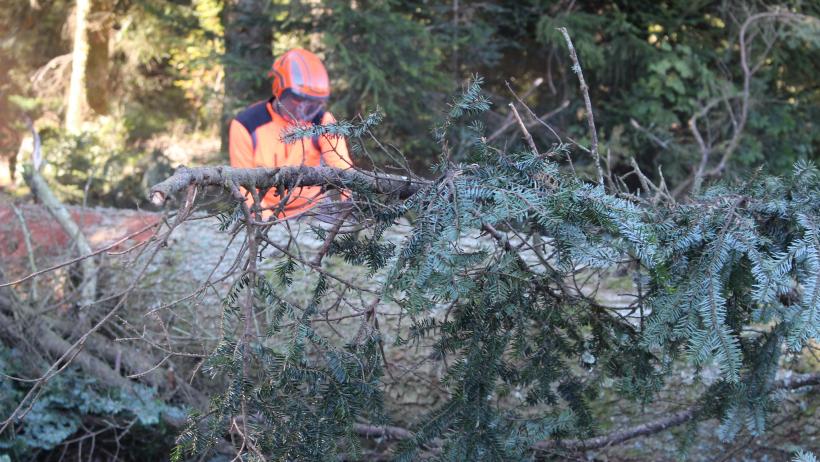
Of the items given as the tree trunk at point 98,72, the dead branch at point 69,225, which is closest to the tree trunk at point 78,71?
the tree trunk at point 98,72

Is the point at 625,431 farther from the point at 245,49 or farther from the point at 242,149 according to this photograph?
the point at 245,49

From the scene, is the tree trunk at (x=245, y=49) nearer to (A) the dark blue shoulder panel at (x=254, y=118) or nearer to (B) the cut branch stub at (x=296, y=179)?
(A) the dark blue shoulder panel at (x=254, y=118)

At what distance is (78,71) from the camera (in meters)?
12.3

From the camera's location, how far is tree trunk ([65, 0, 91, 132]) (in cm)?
1202

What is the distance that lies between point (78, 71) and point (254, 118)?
26.9 ft

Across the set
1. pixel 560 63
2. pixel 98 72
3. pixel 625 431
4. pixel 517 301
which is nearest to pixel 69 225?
pixel 517 301

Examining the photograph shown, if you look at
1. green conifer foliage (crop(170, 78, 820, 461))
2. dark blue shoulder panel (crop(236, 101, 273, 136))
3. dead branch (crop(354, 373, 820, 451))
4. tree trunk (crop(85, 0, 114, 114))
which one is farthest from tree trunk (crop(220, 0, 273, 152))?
green conifer foliage (crop(170, 78, 820, 461))

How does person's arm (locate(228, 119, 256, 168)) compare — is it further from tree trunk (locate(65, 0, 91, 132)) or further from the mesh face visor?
tree trunk (locate(65, 0, 91, 132))

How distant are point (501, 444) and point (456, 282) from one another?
3.69 feet

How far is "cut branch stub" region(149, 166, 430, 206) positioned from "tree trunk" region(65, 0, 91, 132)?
1010 centimetres

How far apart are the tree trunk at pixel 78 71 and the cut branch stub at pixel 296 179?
10.1m

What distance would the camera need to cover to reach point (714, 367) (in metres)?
4.88

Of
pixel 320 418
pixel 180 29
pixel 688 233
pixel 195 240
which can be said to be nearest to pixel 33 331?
pixel 195 240

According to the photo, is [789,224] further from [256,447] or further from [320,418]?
[256,447]
